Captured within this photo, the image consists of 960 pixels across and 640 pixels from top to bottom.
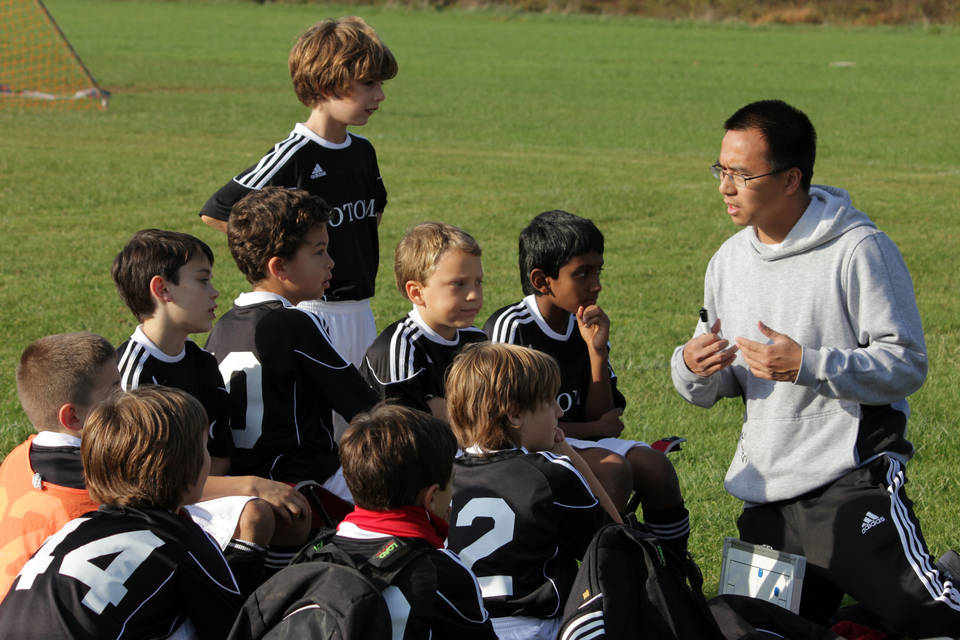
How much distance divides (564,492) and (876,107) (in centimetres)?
2346

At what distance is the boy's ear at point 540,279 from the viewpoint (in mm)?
4641

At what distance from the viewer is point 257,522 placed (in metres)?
3.60

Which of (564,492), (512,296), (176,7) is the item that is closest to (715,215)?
(512,296)

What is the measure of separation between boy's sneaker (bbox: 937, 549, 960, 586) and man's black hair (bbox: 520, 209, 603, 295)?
182 centimetres

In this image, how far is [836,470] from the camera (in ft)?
12.9

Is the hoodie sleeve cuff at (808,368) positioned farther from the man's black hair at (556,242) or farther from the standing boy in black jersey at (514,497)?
the man's black hair at (556,242)

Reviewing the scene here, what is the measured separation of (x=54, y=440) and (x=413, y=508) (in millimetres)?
1277

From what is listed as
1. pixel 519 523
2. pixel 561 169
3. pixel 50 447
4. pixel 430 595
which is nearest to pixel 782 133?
pixel 519 523

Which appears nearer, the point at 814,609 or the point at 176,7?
the point at 814,609

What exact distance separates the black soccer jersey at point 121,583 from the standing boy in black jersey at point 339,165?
2396 mm

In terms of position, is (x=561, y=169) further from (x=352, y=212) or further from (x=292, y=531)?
(x=292, y=531)

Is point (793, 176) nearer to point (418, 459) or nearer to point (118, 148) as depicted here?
point (418, 459)

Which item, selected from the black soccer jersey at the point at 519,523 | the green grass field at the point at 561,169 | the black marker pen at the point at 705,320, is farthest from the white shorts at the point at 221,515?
the green grass field at the point at 561,169

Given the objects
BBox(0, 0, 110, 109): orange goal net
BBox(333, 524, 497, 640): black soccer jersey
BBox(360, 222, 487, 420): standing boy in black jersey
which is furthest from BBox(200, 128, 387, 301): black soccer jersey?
BBox(0, 0, 110, 109): orange goal net
